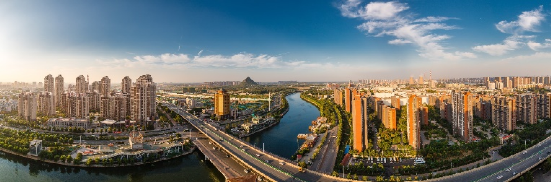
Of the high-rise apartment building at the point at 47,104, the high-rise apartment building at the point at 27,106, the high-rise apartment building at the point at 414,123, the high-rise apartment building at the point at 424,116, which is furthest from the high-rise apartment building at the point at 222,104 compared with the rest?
the high-rise apartment building at the point at 414,123

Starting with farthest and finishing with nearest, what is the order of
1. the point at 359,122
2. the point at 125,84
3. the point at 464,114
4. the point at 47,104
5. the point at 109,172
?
the point at 125,84, the point at 47,104, the point at 464,114, the point at 359,122, the point at 109,172

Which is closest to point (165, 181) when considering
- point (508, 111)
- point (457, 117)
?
point (457, 117)

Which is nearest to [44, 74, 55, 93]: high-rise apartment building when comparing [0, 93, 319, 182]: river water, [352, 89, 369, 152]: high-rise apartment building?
[0, 93, 319, 182]: river water

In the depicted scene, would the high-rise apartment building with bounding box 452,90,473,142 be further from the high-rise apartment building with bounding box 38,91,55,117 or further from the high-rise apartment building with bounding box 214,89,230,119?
the high-rise apartment building with bounding box 38,91,55,117

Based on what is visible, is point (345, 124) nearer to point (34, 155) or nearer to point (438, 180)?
point (438, 180)

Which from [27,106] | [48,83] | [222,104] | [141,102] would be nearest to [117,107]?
[141,102]

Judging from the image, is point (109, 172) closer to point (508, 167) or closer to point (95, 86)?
point (508, 167)
